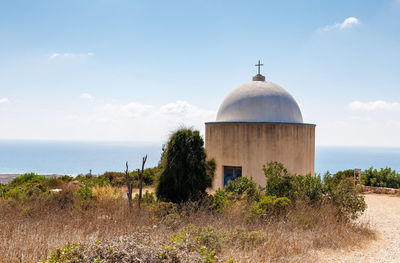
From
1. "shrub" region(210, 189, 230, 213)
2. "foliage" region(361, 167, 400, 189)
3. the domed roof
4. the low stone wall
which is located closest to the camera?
"shrub" region(210, 189, 230, 213)

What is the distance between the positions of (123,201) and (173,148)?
2.17 metres

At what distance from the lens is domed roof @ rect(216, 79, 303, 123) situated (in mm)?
14891

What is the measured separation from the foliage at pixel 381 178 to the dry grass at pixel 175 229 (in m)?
10.2

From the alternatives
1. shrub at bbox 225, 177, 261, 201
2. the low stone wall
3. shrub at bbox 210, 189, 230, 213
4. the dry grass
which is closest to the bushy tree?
shrub at bbox 210, 189, 230, 213

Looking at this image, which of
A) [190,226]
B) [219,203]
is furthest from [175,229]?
[219,203]

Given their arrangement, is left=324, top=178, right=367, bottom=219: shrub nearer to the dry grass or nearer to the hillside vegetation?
the hillside vegetation

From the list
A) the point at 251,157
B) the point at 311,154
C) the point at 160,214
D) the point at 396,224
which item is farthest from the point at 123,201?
the point at 311,154

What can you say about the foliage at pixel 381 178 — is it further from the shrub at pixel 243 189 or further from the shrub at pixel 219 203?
the shrub at pixel 219 203

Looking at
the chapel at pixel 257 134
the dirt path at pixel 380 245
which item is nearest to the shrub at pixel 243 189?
the dirt path at pixel 380 245

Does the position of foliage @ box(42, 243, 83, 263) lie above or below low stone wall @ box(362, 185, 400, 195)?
above

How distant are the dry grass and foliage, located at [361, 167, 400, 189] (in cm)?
1019

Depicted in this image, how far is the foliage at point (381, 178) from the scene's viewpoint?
1684cm

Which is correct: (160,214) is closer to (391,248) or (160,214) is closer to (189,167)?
(189,167)

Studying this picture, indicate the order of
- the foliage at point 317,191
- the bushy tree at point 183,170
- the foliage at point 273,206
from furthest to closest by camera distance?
1. the bushy tree at point 183,170
2. the foliage at point 317,191
3. the foliage at point 273,206
